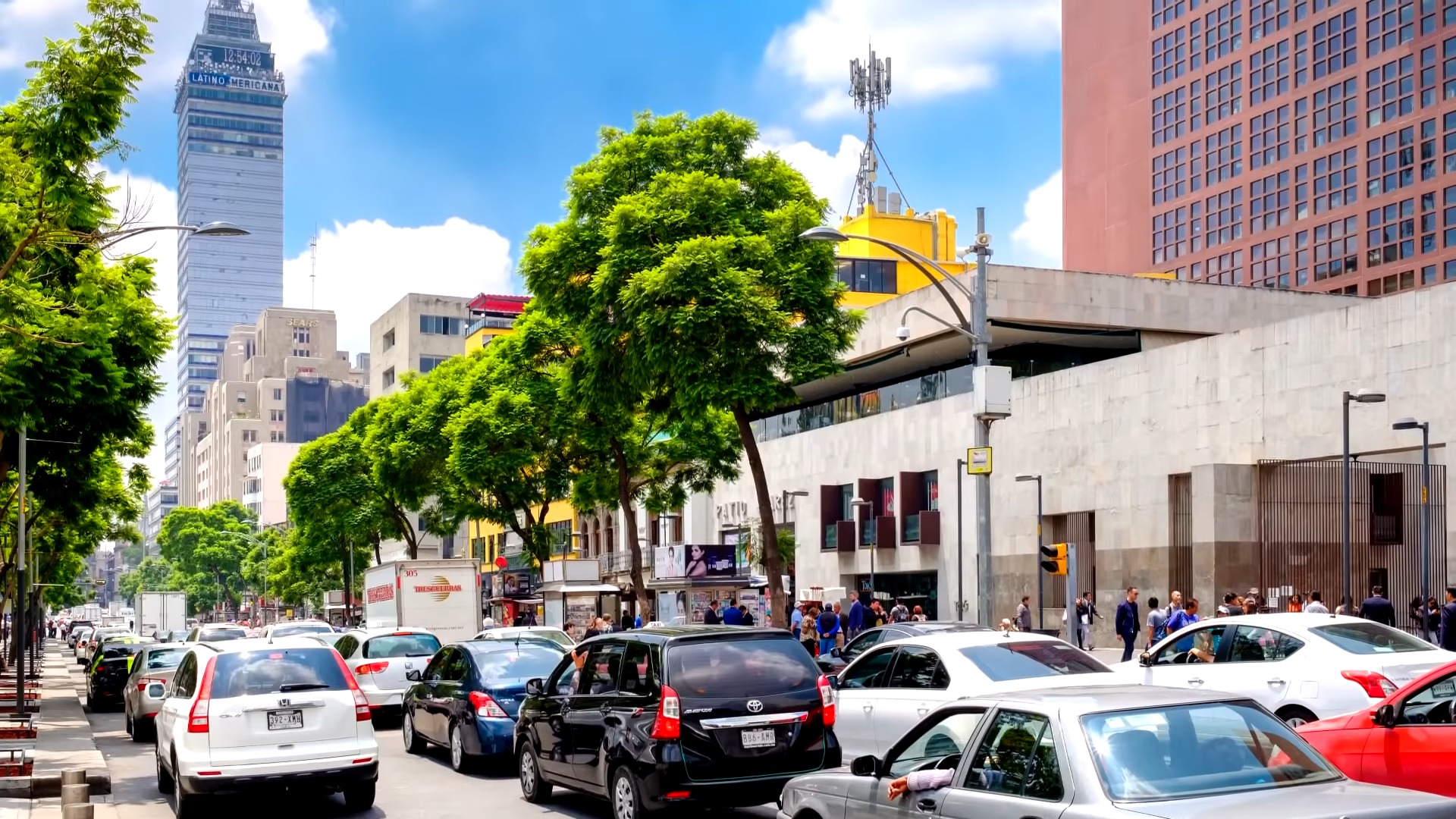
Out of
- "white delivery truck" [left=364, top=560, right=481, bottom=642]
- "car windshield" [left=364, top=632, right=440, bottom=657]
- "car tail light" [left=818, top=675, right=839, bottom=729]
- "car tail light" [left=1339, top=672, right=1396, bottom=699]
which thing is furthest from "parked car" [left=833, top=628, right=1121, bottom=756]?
"white delivery truck" [left=364, top=560, right=481, bottom=642]

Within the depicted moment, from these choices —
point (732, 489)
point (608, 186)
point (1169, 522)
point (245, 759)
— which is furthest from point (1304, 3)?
point (245, 759)


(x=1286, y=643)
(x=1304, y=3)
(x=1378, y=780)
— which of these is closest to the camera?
(x=1378, y=780)

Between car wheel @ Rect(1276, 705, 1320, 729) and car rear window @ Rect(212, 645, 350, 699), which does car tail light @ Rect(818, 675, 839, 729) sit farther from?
car wheel @ Rect(1276, 705, 1320, 729)

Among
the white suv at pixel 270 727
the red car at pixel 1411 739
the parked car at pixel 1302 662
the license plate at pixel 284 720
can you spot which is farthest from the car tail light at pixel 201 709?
the red car at pixel 1411 739

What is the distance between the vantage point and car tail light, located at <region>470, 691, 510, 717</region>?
16.9m

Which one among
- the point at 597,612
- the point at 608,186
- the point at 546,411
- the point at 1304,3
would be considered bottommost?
the point at 597,612

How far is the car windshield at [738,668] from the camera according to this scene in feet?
39.5

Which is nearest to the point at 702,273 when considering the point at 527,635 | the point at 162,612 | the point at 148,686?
the point at 527,635

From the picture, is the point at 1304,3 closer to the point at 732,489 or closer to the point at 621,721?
the point at 732,489

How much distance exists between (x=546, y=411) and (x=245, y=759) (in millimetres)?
32970

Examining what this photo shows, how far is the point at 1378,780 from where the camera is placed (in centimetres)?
1016

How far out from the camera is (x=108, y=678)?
33.2 meters

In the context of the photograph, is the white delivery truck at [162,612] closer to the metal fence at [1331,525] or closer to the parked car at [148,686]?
the parked car at [148,686]

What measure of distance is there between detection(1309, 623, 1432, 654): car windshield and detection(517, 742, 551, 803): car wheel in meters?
7.69
